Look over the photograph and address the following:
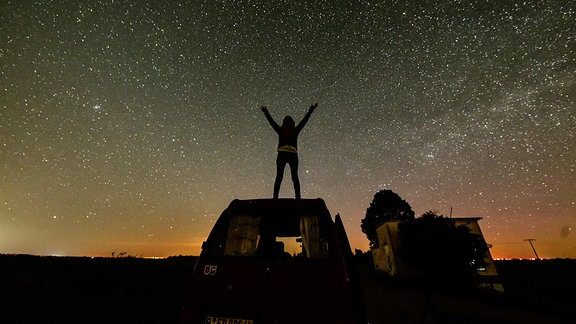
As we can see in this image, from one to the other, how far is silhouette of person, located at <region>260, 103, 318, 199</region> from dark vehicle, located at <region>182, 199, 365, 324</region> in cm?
325

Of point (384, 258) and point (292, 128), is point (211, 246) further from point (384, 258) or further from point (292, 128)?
point (384, 258)

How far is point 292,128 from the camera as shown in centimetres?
678

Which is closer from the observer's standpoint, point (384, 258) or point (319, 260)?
point (319, 260)

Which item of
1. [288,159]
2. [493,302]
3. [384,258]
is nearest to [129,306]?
[288,159]

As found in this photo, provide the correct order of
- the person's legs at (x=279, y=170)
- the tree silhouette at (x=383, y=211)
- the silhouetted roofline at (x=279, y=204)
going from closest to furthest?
1. the silhouetted roofline at (x=279, y=204)
2. the person's legs at (x=279, y=170)
3. the tree silhouette at (x=383, y=211)

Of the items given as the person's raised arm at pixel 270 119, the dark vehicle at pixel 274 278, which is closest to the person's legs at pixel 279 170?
the person's raised arm at pixel 270 119

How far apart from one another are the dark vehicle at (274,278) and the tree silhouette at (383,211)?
1993 inches

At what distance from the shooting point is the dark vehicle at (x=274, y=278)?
2.47 m

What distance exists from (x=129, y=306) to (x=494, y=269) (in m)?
30.2

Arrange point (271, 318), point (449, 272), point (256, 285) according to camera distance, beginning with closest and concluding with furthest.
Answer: point (271, 318), point (256, 285), point (449, 272)

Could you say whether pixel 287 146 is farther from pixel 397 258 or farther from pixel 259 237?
pixel 397 258

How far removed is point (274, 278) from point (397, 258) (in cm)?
2749

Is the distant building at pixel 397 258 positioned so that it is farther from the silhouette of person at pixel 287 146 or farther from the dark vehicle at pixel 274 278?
the dark vehicle at pixel 274 278

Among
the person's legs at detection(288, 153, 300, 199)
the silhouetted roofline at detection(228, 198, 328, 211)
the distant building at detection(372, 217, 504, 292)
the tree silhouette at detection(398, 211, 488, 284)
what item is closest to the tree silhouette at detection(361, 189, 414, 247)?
the distant building at detection(372, 217, 504, 292)
